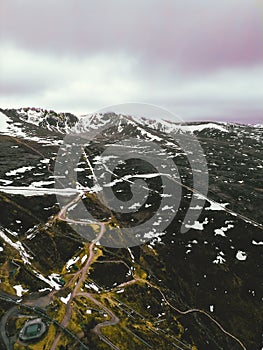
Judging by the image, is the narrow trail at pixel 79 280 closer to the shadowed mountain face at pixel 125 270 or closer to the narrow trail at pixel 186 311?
the shadowed mountain face at pixel 125 270

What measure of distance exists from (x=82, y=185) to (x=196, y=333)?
98.3 metres

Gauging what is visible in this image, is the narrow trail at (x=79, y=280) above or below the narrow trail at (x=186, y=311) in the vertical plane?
above

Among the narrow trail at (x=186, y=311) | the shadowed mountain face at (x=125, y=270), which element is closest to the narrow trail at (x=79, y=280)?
the shadowed mountain face at (x=125, y=270)

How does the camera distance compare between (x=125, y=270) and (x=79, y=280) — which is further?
(x=125, y=270)

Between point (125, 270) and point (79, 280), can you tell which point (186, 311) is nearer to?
point (125, 270)

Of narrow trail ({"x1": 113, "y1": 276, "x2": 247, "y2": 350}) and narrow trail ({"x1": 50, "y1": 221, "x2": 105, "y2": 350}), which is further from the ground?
narrow trail ({"x1": 50, "y1": 221, "x2": 105, "y2": 350})

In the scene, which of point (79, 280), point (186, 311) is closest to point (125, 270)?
point (79, 280)

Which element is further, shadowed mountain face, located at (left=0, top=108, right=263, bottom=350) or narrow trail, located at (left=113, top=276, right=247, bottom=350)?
narrow trail, located at (left=113, top=276, right=247, bottom=350)

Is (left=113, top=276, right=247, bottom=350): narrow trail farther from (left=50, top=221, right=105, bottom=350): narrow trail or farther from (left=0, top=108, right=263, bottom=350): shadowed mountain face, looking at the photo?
(left=50, top=221, right=105, bottom=350): narrow trail

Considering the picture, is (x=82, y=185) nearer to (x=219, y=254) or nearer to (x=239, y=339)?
(x=219, y=254)

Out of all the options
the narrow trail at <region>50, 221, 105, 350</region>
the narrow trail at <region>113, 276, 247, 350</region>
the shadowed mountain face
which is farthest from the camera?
the narrow trail at <region>113, 276, 247, 350</region>

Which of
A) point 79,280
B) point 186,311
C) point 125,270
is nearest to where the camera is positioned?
point 79,280

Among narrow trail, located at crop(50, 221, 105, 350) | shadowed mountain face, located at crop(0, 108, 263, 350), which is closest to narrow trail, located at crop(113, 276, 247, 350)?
shadowed mountain face, located at crop(0, 108, 263, 350)

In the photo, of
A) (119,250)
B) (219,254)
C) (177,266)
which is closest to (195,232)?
(219,254)
